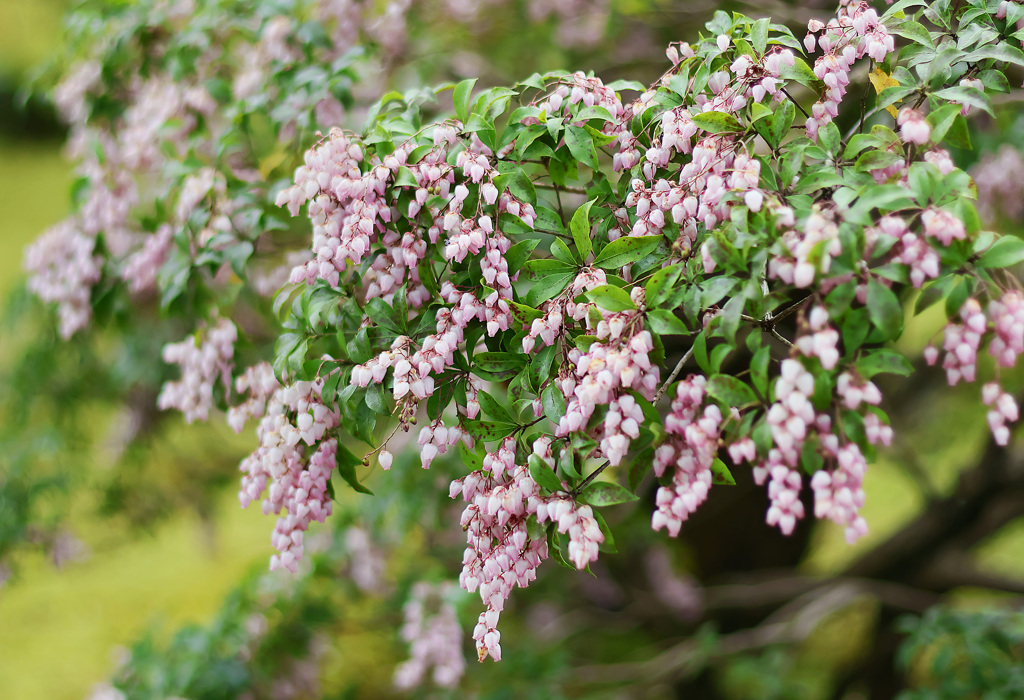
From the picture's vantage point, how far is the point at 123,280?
2.28 meters

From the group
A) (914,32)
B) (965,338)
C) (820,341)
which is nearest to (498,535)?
(820,341)

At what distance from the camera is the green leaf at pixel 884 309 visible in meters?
0.99

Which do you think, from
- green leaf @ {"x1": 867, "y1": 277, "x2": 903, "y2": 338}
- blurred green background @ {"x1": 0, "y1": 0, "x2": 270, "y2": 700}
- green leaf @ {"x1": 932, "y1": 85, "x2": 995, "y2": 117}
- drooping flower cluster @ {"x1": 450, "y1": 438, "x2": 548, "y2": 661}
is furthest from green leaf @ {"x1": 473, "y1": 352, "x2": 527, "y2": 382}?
blurred green background @ {"x1": 0, "y1": 0, "x2": 270, "y2": 700}

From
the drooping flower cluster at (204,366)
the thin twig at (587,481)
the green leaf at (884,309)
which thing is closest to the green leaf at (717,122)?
the green leaf at (884,309)

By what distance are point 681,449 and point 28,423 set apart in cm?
371

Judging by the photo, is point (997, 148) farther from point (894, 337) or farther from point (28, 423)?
point (28, 423)

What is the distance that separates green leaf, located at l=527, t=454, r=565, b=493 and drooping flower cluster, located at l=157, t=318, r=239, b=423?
3.02ft

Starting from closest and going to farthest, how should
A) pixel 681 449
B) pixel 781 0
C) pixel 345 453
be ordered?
pixel 681 449, pixel 345 453, pixel 781 0

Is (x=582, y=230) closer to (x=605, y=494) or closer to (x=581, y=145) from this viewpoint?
(x=581, y=145)

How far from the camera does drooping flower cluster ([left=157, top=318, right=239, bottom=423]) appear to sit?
176 cm

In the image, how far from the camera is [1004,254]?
103 cm

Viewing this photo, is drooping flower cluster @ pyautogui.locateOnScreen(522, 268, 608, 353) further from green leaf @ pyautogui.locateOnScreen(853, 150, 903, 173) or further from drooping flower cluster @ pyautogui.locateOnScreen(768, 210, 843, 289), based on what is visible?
green leaf @ pyautogui.locateOnScreen(853, 150, 903, 173)

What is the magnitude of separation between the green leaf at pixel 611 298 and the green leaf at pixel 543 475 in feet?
0.88

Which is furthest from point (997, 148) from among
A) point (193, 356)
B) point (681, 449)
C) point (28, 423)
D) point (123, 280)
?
point (28, 423)
